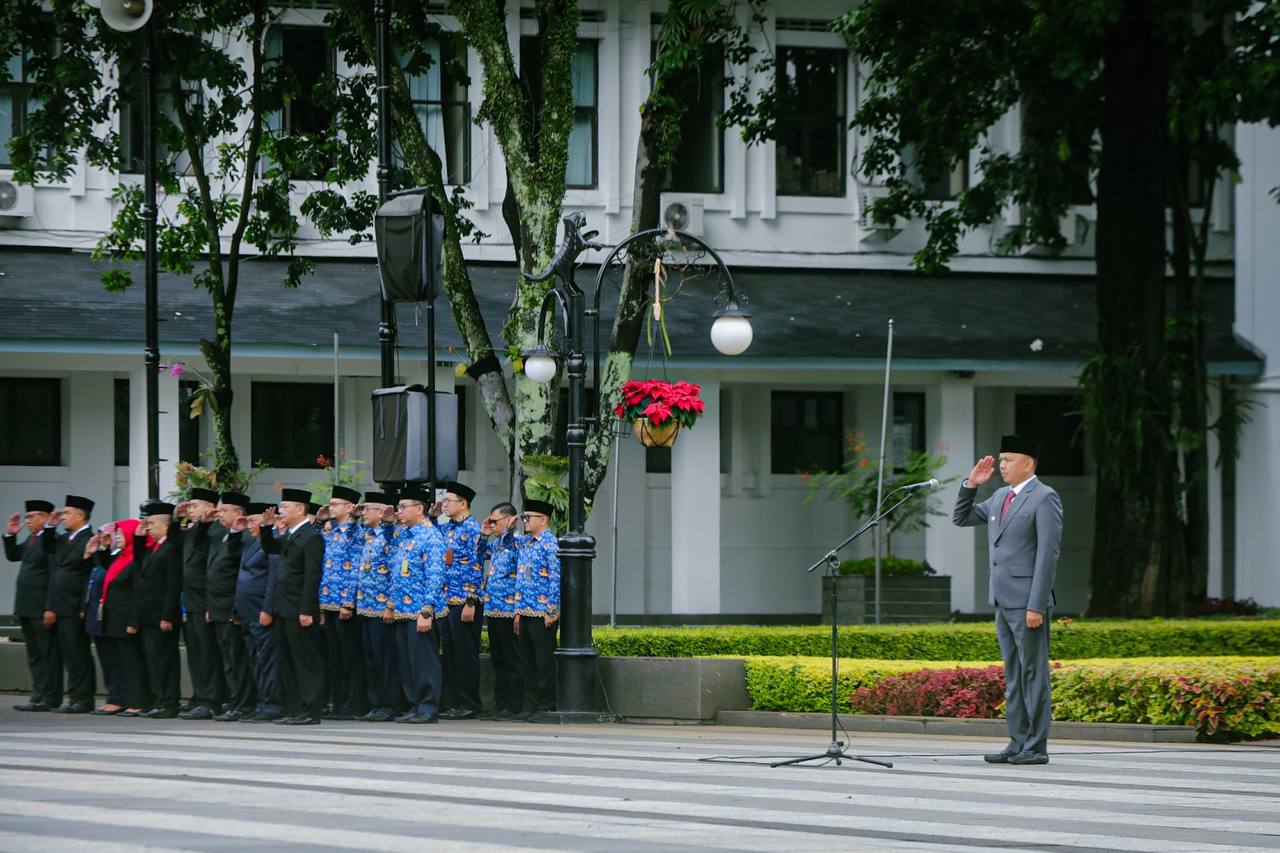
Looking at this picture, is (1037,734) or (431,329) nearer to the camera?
(1037,734)

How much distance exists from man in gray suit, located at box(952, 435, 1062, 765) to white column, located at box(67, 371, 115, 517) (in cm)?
1972

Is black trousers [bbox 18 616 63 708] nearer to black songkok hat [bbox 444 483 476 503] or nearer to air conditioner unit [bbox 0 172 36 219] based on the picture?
black songkok hat [bbox 444 483 476 503]

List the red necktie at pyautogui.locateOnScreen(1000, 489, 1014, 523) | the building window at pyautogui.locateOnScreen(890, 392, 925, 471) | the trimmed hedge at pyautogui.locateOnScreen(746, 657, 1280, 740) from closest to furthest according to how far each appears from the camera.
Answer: the red necktie at pyautogui.locateOnScreen(1000, 489, 1014, 523), the trimmed hedge at pyautogui.locateOnScreen(746, 657, 1280, 740), the building window at pyautogui.locateOnScreen(890, 392, 925, 471)

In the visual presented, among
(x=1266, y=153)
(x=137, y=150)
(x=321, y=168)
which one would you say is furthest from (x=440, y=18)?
(x=1266, y=153)

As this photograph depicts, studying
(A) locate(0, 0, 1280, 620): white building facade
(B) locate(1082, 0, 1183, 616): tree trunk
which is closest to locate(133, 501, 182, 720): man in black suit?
(A) locate(0, 0, 1280, 620): white building facade

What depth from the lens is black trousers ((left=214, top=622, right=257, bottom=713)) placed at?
17.5 meters

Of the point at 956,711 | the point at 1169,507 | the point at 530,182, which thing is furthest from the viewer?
the point at 1169,507

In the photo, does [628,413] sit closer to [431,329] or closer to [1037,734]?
[431,329]

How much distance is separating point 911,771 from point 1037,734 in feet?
3.32

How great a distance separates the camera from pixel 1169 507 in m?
23.8

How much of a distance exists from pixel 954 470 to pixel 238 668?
15293 millimetres

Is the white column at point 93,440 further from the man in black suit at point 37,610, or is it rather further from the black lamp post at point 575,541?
the black lamp post at point 575,541

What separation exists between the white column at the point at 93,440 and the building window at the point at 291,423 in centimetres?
223

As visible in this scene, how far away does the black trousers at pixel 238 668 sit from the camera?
57.5 feet
